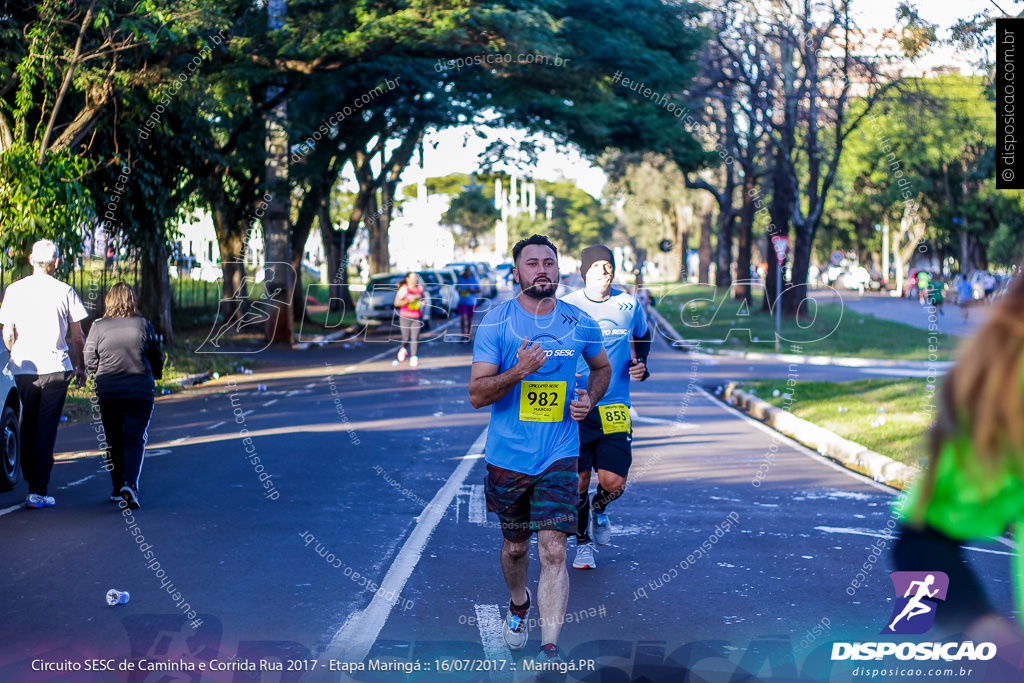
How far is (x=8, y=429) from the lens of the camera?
9.50 metres

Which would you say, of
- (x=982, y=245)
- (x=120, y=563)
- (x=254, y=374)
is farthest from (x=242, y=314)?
(x=982, y=245)

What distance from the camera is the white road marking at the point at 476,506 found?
8.42m

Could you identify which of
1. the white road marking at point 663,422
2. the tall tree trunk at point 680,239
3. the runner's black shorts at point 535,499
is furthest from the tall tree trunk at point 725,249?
the runner's black shorts at point 535,499

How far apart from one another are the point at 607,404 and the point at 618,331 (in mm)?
462

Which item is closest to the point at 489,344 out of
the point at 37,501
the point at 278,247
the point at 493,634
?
the point at 493,634

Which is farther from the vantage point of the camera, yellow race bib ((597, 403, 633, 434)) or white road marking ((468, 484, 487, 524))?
white road marking ((468, 484, 487, 524))

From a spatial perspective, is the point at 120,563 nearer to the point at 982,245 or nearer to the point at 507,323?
the point at 507,323

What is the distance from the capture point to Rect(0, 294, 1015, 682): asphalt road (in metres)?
5.39

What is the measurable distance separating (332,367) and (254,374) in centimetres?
169

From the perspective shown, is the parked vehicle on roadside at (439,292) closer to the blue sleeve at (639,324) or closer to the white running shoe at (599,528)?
the blue sleeve at (639,324)

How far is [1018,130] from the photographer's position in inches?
317

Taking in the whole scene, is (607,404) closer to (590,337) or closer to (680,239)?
(590,337)

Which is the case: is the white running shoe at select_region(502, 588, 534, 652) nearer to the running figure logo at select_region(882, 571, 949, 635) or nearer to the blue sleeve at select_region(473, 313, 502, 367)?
the blue sleeve at select_region(473, 313, 502, 367)

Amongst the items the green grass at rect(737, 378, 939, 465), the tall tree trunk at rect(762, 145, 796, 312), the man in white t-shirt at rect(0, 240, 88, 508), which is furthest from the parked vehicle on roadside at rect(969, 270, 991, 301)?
the man in white t-shirt at rect(0, 240, 88, 508)
